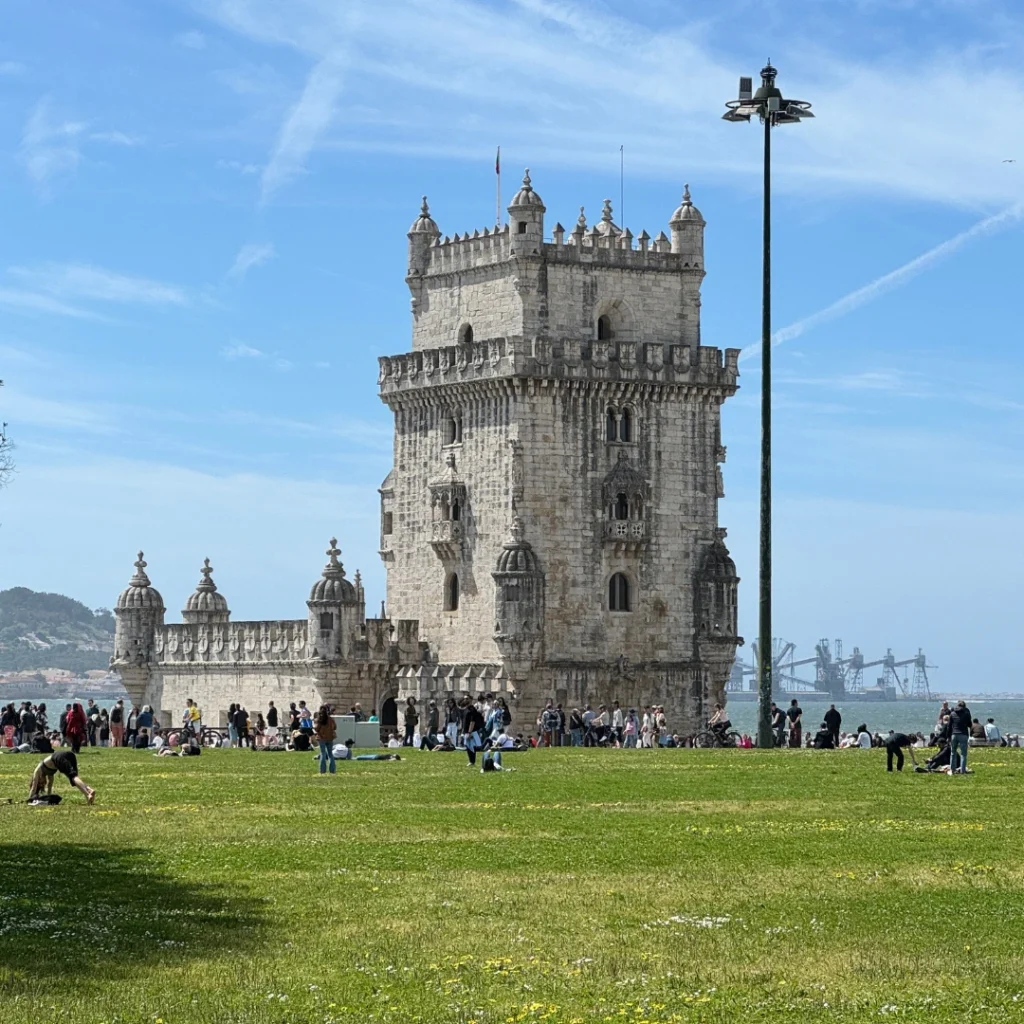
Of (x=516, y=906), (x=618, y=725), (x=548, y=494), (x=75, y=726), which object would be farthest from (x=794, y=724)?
(x=516, y=906)

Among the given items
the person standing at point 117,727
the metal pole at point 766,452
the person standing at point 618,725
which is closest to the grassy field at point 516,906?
the metal pole at point 766,452

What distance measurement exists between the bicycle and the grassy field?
3427cm

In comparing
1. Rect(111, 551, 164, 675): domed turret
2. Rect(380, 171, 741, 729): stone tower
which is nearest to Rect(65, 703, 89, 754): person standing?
Rect(380, 171, 741, 729): stone tower

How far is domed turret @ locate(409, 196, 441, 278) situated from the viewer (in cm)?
8925

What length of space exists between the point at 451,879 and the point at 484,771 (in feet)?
70.6

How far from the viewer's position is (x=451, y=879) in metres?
28.5

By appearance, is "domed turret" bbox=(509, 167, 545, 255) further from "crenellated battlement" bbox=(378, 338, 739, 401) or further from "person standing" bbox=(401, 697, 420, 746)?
"person standing" bbox=(401, 697, 420, 746)

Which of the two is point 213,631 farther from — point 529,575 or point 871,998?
point 871,998

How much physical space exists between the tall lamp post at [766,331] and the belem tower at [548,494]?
62.6 ft

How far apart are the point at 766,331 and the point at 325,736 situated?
20.3 meters

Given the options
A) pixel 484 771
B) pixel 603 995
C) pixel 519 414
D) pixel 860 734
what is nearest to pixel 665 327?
pixel 519 414

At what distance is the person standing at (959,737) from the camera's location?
45.9m

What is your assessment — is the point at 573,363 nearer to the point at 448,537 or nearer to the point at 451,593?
the point at 448,537

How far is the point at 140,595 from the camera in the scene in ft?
321
